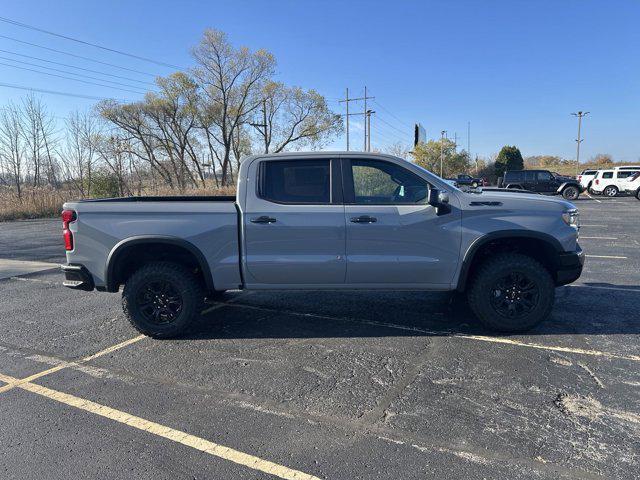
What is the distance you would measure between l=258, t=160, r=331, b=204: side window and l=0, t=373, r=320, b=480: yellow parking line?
7.86ft

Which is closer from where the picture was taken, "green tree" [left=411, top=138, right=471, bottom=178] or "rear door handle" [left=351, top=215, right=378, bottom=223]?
"rear door handle" [left=351, top=215, right=378, bottom=223]

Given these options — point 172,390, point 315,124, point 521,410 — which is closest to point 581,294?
point 521,410

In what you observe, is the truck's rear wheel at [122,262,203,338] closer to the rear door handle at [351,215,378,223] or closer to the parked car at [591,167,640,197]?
the rear door handle at [351,215,378,223]

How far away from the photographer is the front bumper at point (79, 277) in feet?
15.3

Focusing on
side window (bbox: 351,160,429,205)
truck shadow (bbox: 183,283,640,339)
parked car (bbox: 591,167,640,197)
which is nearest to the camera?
side window (bbox: 351,160,429,205)

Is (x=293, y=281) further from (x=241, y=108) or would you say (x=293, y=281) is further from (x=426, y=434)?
(x=241, y=108)

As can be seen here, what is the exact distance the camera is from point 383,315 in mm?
5355

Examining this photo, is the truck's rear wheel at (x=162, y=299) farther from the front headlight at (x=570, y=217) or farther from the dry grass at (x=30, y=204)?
the dry grass at (x=30, y=204)

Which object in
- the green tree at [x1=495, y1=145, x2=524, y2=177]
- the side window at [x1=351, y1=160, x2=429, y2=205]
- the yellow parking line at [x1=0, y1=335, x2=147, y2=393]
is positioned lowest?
the yellow parking line at [x1=0, y1=335, x2=147, y2=393]

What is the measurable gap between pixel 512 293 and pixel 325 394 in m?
2.40

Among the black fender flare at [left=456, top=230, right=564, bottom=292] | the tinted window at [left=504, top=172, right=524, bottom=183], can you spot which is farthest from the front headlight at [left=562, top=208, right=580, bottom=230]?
the tinted window at [left=504, top=172, right=524, bottom=183]

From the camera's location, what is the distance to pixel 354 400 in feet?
11.1

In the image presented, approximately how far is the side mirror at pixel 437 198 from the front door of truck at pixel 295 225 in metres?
0.89

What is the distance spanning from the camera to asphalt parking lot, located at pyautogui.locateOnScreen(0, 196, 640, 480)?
2672 millimetres
